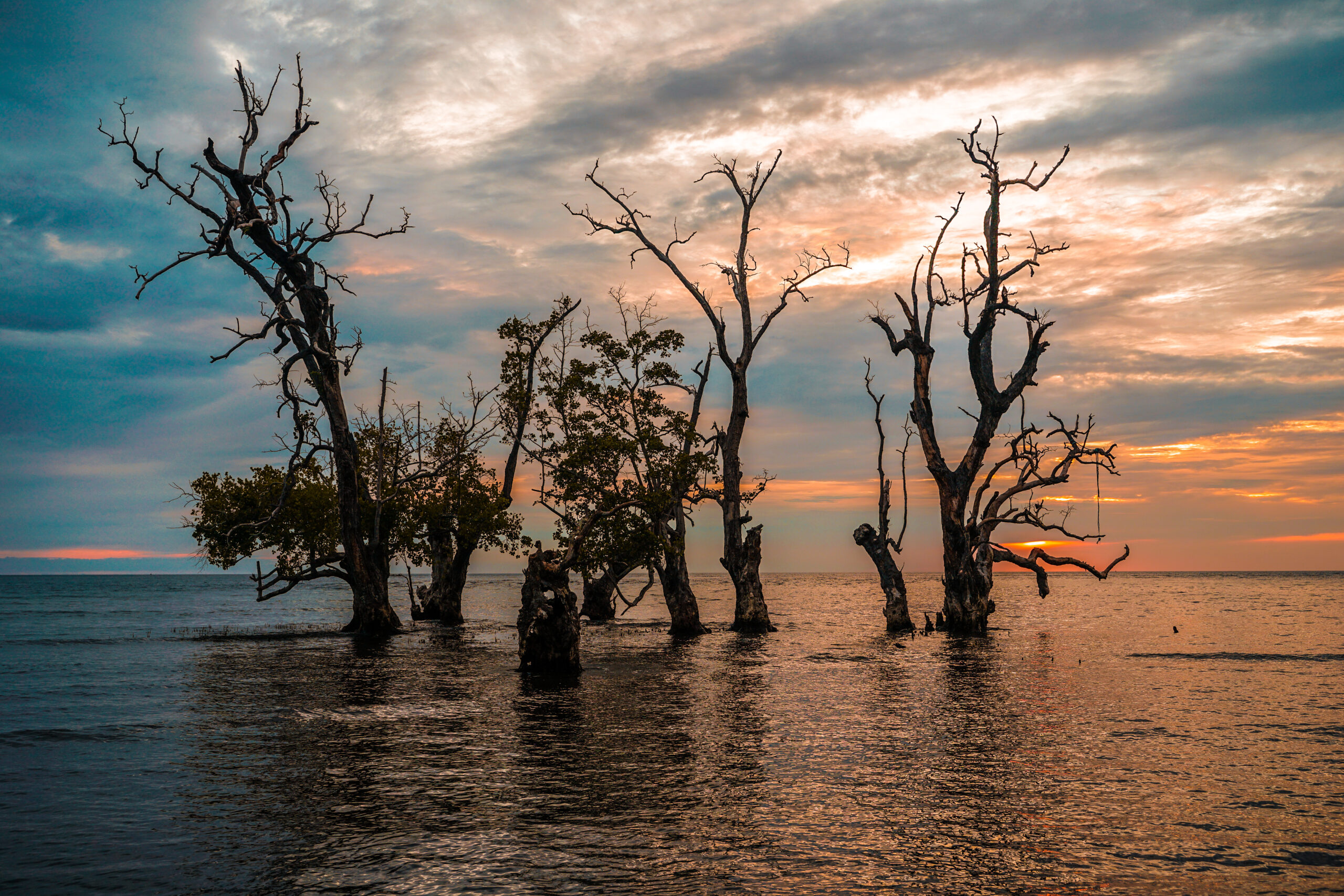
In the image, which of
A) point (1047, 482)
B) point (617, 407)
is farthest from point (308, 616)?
point (1047, 482)

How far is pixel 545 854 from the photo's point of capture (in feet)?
32.0

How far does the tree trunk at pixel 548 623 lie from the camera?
25.6 metres

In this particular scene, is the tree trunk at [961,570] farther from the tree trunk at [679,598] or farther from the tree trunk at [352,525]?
the tree trunk at [352,525]

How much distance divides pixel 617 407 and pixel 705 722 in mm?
22296

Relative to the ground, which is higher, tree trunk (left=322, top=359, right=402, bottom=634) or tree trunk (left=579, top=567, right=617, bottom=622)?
tree trunk (left=322, top=359, right=402, bottom=634)

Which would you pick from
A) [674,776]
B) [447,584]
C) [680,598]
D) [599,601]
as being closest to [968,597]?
[680,598]

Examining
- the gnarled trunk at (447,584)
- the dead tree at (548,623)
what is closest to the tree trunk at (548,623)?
the dead tree at (548,623)

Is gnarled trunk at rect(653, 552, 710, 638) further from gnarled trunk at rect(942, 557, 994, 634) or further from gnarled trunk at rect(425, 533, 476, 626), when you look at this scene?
gnarled trunk at rect(425, 533, 476, 626)

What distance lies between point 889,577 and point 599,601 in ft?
58.3

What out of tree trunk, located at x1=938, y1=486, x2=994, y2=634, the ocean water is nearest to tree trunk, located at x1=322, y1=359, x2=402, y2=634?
the ocean water

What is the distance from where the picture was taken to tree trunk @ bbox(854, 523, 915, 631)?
40.8 m

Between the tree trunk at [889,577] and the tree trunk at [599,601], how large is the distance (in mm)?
15544

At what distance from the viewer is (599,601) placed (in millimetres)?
52156

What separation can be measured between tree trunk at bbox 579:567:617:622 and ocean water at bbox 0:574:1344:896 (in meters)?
19.3
